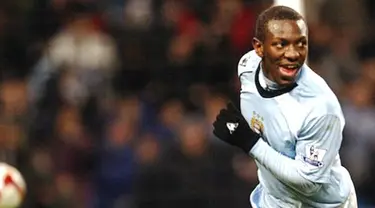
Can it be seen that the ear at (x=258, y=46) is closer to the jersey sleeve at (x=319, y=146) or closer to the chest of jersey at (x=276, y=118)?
the chest of jersey at (x=276, y=118)

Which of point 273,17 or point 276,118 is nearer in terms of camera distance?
Answer: point 273,17

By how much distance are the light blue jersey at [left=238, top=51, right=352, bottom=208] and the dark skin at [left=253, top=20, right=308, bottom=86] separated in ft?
0.42

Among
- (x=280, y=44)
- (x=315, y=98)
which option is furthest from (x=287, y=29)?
(x=315, y=98)

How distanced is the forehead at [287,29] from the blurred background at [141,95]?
4614 mm

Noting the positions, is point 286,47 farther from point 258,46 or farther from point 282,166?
point 282,166

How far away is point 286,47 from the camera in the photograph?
538 centimetres

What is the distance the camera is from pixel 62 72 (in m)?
10.6

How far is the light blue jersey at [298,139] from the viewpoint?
544 centimetres

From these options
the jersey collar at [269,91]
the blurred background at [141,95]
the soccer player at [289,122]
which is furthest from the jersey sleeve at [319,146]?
the blurred background at [141,95]

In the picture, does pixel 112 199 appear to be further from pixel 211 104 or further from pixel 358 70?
pixel 358 70

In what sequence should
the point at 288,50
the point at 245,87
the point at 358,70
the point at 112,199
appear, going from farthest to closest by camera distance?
1. the point at 358,70
2. the point at 112,199
3. the point at 245,87
4. the point at 288,50

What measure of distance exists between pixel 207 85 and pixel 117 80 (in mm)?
828

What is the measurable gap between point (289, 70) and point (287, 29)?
0.19 metres

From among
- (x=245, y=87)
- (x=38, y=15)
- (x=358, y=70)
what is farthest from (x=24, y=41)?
(x=245, y=87)
